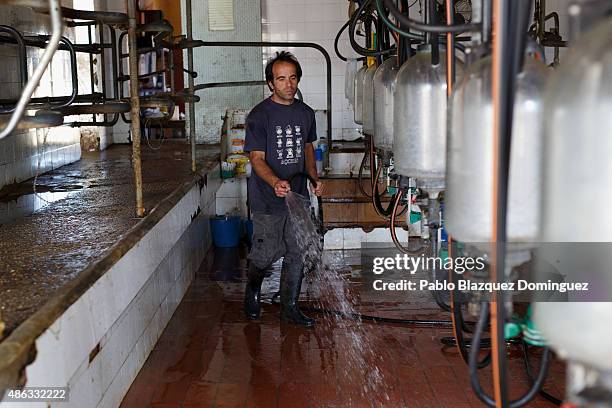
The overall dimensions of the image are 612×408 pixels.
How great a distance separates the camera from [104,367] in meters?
3.16

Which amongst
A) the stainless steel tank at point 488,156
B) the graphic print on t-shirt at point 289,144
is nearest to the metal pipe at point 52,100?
the graphic print on t-shirt at point 289,144

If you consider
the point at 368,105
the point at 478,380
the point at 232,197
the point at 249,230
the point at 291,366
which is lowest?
the point at 291,366

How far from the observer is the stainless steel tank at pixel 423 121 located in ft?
5.43

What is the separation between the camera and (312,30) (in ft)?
26.7

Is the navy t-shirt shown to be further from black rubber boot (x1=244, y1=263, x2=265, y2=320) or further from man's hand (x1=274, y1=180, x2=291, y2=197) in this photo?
black rubber boot (x1=244, y1=263, x2=265, y2=320)

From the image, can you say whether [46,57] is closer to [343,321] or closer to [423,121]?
[423,121]

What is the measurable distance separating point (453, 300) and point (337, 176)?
15.7 feet

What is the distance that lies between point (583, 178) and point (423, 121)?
2.42ft

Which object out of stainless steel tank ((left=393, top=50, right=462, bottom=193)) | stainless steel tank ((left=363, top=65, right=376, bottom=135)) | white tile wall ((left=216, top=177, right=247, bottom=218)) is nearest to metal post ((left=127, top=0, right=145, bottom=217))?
stainless steel tank ((left=363, top=65, right=376, bottom=135))

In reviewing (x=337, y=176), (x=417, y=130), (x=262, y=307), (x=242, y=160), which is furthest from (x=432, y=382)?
(x=242, y=160)

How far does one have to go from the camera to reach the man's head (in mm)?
4328

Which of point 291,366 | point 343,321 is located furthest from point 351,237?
point 291,366

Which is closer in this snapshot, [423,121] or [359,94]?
[423,121]

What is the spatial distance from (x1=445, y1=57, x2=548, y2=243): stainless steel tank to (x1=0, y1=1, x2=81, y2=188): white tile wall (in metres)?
3.71
